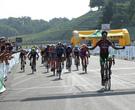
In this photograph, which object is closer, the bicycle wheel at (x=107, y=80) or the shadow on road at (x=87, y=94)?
the shadow on road at (x=87, y=94)

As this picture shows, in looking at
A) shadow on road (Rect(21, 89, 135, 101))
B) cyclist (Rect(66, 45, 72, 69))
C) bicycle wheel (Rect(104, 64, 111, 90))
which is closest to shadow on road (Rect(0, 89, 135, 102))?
shadow on road (Rect(21, 89, 135, 101))

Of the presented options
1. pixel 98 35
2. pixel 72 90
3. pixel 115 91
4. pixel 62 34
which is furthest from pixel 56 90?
pixel 62 34

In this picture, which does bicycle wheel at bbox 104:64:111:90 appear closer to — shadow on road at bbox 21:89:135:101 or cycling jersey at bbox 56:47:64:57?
shadow on road at bbox 21:89:135:101

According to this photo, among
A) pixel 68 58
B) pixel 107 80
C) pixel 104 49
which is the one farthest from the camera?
pixel 68 58

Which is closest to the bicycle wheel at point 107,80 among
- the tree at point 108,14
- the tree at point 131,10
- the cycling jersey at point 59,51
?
the cycling jersey at point 59,51

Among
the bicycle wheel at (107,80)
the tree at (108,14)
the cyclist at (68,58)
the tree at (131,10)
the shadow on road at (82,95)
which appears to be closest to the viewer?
the shadow on road at (82,95)

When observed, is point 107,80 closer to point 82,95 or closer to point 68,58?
point 82,95

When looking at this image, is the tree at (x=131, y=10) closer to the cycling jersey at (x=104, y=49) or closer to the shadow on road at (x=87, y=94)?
the cycling jersey at (x=104, y=49)

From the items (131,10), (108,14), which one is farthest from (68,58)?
(108,14)

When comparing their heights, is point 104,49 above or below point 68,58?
above

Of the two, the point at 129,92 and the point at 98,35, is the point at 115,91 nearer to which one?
the point at 129,92

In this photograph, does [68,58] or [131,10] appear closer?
[68,58]

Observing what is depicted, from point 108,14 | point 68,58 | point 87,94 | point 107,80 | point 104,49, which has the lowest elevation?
Answer: point 87,94

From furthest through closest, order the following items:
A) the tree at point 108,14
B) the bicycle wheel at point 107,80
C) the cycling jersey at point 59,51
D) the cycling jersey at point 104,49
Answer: the tree at point 108,14 → the cycling jersey at point 59,51 → the cycling jersey at point 104,49 → the bicycle wheel at point 107,80
